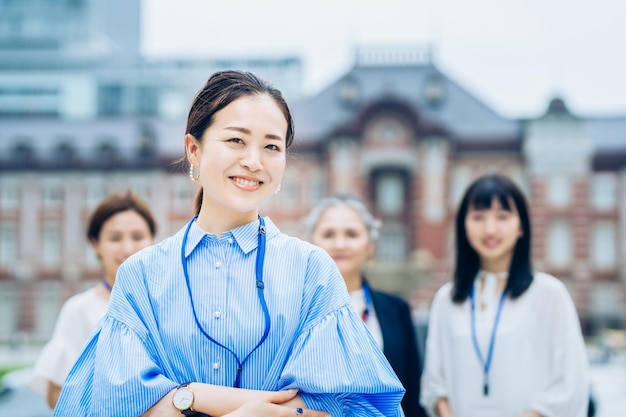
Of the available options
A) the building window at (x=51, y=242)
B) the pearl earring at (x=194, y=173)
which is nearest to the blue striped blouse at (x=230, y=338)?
the pearl earring at (x=194, y=173)

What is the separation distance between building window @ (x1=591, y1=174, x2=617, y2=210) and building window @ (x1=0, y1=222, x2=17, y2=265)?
12769 millimetres

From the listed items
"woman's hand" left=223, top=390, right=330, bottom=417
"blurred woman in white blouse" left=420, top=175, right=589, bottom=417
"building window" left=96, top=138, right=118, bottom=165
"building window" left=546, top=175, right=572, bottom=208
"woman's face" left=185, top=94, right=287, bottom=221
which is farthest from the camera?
"building window" left=96, top=138, right=118, bottom=165

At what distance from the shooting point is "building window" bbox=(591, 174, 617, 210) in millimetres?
14945

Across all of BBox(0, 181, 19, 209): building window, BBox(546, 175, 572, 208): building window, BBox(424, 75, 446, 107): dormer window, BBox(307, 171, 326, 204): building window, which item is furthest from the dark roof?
BBox(0, 181, 19, 209): building window

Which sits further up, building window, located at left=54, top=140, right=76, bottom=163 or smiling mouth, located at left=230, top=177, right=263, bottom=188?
building window, located at left=54, top=140, right=76, bottom=163

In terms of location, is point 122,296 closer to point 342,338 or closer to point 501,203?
point 342,338

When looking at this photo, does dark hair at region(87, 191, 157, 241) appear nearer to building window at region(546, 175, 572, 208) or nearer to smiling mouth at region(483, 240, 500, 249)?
smiling mouth at region(483, 240, 500, 249)

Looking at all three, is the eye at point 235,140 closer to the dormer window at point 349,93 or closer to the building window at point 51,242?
the dormer window at point 349,93

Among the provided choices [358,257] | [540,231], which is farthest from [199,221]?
[540,231]

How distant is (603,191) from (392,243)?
462 centimetres

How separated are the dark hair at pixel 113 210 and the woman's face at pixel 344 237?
1.76 ft

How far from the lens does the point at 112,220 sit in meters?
2.17

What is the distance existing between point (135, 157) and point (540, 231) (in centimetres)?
916

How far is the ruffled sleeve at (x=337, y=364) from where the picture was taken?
111cm
